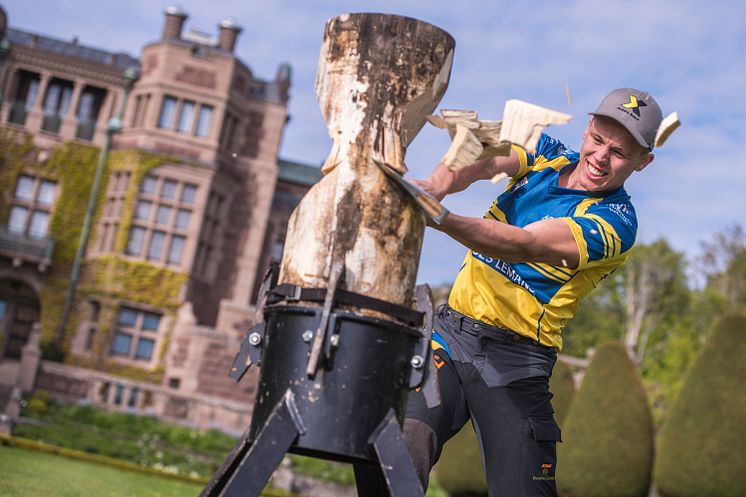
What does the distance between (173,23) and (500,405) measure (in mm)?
28506

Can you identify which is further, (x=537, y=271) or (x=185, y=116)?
(x=185, y=116)

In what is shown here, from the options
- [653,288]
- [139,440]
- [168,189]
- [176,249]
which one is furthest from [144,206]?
[653,288]

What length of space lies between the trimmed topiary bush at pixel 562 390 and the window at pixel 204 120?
1406cm

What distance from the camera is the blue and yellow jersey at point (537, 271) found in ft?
13.8

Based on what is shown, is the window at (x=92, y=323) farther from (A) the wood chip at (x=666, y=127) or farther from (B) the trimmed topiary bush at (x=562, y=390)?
(A) the wood chip at (x=666, y=127)

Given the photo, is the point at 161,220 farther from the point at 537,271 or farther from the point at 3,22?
the point at 537,271

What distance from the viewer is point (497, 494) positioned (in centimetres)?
418

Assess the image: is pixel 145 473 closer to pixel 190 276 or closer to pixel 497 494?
pixel 497 494

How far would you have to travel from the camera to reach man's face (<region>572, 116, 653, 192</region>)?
4121 mm

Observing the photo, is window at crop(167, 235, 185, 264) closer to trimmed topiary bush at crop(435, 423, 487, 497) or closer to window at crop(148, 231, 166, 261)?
window at crop(148, 231, 166, 261)

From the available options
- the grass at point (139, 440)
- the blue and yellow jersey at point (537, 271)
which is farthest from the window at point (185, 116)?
the blue and yellow jersey at point (537, 271)

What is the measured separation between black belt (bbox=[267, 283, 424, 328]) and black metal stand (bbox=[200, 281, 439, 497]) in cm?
1

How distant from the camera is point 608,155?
4164mm

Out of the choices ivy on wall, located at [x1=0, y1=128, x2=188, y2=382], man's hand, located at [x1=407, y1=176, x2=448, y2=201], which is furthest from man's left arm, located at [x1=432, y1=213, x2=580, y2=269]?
ivy on wall, located at [x1=0, y1=128, x2=188, y2=382]
